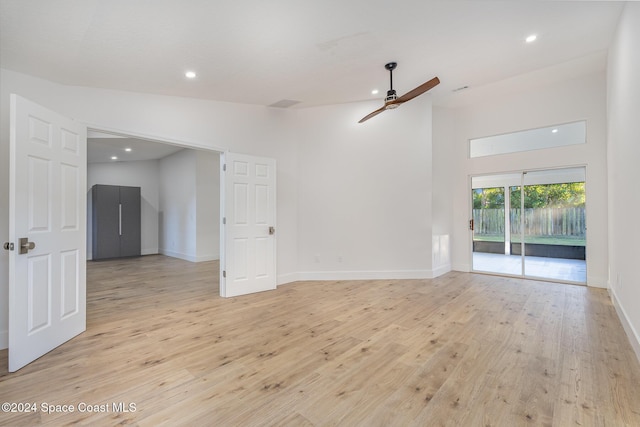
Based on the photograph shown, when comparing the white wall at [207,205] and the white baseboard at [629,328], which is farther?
the white wall at [207,205]

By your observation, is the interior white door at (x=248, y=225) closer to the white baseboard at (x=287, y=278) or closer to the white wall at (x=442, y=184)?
the white baseboard at (x=287, y=278)

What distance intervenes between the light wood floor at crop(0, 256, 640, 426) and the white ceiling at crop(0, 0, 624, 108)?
2.75 metres

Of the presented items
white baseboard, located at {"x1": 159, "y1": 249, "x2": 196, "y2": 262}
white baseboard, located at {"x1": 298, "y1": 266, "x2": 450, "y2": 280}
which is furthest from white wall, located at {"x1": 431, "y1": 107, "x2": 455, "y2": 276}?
white baseboard, located at {"x1": 159, "y1": 249, "x2": 196, "y2": 262}

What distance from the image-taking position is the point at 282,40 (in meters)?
2.75

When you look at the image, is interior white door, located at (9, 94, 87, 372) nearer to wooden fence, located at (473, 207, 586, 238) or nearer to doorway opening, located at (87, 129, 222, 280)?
doorway opening, located at (87, 129, 222, 280)

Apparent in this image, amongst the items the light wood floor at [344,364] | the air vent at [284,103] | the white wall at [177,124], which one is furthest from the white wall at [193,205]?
the light wood floor at [344,364]

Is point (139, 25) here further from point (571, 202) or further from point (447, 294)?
point (571, 202)

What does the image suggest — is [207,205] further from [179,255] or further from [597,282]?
[597,282]

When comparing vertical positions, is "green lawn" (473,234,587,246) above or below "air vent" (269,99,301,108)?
below

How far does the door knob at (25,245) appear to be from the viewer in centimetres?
219

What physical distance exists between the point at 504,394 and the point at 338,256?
3.29 meters

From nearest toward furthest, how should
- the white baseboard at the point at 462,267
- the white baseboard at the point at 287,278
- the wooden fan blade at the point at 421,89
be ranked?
the wooden fan blade at the point at 421,89
the white baseboard at the point at 287,278
the white baseboard at the point at 462,267

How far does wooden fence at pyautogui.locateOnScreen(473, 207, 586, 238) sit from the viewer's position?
4.80 meters

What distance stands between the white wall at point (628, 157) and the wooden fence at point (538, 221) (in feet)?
6.10
